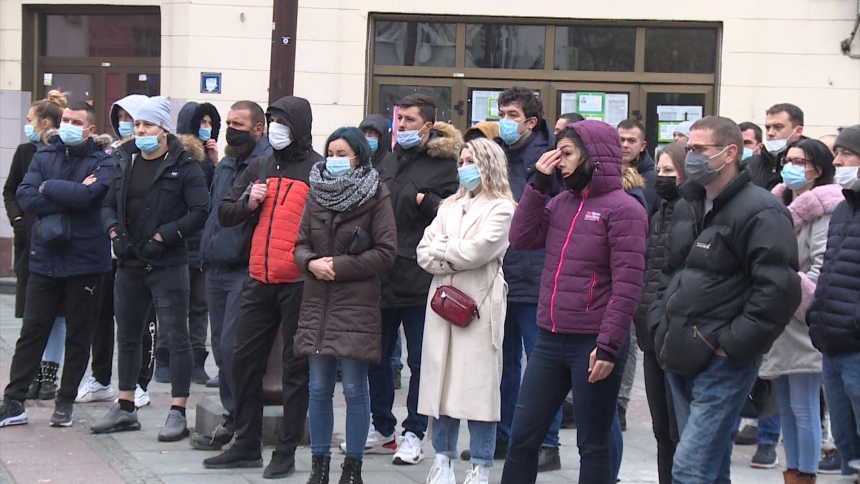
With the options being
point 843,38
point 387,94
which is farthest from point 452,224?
point 843,38

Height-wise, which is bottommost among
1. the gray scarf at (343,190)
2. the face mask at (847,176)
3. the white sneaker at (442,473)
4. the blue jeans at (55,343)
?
the white sneaker at (442,473)

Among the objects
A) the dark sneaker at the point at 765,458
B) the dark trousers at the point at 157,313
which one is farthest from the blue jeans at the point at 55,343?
the dark sneaker at the point at 765,458

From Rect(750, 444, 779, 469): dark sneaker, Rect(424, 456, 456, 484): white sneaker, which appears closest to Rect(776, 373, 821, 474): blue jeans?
Rect(750, 444, 779, 469): dark sneaker

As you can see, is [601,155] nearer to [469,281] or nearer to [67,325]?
[469,281]

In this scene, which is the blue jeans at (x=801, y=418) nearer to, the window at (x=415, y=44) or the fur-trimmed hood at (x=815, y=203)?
the fur-trimmed hood at (x=815, y=203)

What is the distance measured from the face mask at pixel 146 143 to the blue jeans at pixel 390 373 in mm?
1817

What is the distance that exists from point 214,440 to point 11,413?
5.02 feet

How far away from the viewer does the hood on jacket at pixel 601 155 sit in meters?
5.25

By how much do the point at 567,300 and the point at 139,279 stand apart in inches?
125

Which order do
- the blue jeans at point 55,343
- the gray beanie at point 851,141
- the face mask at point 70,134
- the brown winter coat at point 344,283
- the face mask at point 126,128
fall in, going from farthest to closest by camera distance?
1. the blue jeans at point 55,343
2. the face mask at point 126,128
3. the face mask at point 70,134
4. the brown winter coat at point 344,283
5. the gray beanie at point 851,141

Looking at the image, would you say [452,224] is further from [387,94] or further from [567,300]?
[387,94]

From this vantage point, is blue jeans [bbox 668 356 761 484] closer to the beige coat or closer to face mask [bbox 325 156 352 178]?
the beige coat

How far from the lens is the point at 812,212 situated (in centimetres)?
632

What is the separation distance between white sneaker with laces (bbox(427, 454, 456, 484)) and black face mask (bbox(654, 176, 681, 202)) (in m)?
1.81
